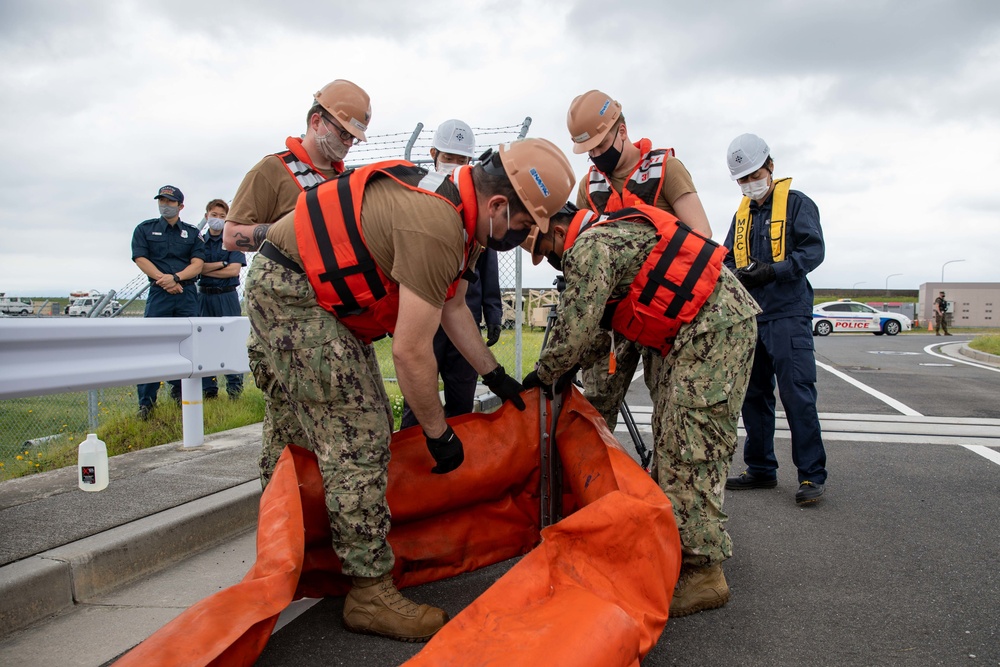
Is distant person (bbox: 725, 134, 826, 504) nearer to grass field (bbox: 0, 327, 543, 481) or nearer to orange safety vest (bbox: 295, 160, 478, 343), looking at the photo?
orange safety vest (bbox: 295, 160, 478, 343)

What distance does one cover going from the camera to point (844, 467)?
506cm

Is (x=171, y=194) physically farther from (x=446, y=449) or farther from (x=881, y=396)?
(x=881, y=396)

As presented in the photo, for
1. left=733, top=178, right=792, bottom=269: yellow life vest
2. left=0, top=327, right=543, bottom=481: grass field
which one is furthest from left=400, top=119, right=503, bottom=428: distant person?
left=733, top=178, right=792, bottom=269: yellow life vest

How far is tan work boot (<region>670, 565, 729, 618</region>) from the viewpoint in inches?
107

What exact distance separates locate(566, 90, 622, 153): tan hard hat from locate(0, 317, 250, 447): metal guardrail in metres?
2.52

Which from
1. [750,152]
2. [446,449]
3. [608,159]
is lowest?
[446,449]

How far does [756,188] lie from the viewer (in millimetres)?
4230

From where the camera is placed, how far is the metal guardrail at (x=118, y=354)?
3.26m

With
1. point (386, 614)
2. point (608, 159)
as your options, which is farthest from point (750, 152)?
point (386, 614)

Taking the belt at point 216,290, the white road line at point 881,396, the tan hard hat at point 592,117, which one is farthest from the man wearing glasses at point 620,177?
the white road line at point 881,396

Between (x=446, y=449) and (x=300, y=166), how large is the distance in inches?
66.3

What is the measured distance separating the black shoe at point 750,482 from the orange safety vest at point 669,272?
2010mm

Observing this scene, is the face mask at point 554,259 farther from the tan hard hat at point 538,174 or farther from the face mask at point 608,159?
the face mask at point 608,159

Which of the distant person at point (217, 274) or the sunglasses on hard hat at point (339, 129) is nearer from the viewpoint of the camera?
the sunglasses on hard hat at point (339, 129)
